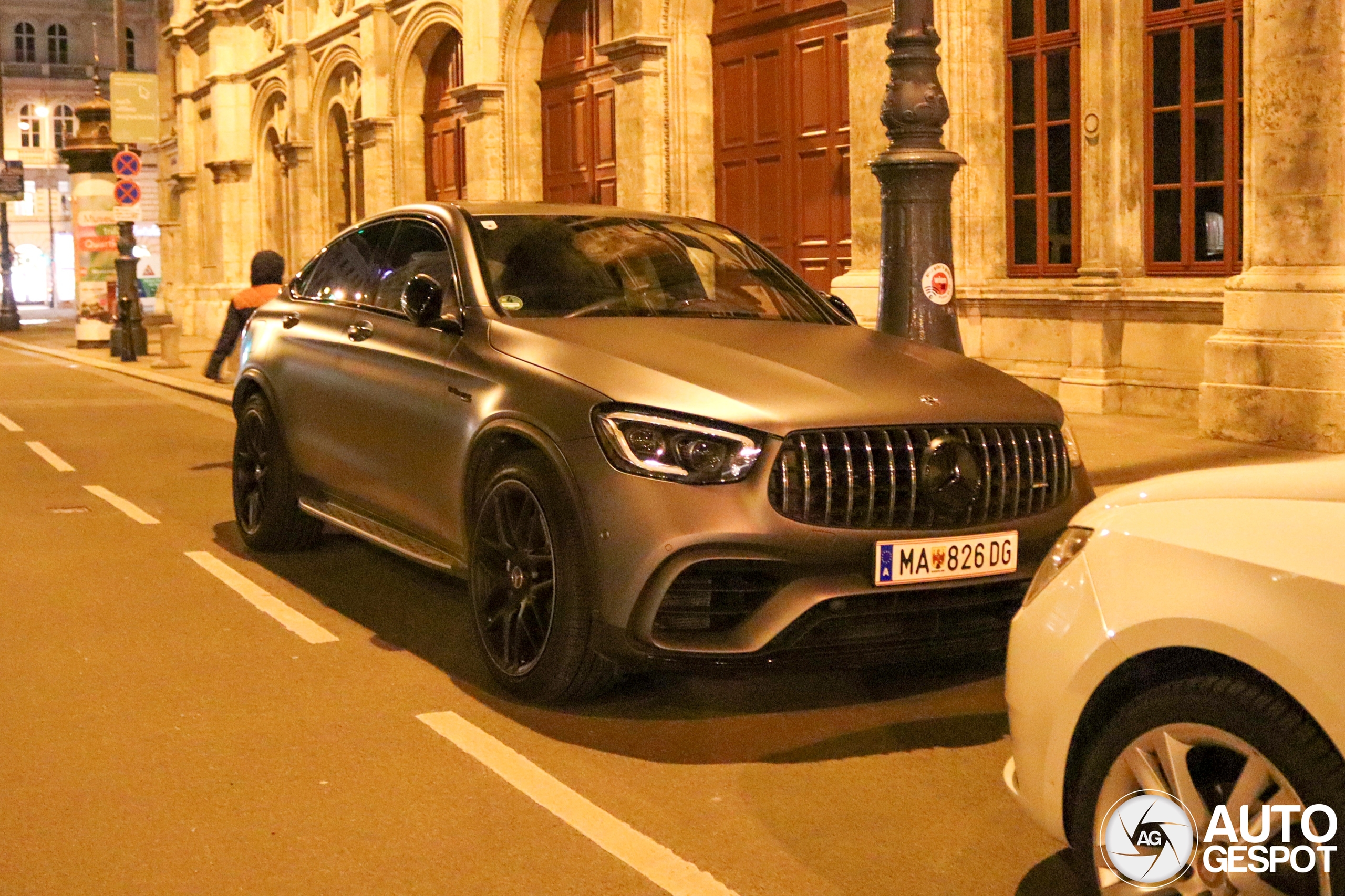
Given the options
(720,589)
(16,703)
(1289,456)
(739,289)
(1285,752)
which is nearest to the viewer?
(1285,752)

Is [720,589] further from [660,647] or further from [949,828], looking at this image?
[949,828]

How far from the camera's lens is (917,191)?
8688 millimetres

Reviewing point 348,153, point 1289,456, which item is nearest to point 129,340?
point 348,153

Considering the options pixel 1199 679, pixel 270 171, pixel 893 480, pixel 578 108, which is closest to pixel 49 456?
pixel 893 480

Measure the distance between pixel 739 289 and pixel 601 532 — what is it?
6.52 ft

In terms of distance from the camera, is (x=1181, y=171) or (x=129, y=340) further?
(x=129, y=340)

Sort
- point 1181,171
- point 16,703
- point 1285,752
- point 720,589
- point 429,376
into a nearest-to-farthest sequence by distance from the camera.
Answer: point 1285,752 < point 720,589 < point 16,703 < point 429,376 < point 1181,171

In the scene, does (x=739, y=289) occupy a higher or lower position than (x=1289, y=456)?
higher

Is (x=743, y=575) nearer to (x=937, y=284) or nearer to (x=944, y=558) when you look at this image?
(x=944, y=558)

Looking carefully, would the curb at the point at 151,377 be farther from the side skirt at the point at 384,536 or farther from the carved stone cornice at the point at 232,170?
the side skirt at the point at 384,536

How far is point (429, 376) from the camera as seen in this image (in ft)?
21.5

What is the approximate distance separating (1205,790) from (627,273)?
3942 mm

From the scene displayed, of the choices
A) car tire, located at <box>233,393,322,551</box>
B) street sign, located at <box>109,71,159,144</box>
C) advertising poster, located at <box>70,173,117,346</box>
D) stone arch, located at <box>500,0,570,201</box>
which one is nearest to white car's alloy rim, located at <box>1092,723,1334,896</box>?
car tire, located at <box>233,393,322,551</box>

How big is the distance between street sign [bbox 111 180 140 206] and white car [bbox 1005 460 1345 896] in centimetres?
2638
